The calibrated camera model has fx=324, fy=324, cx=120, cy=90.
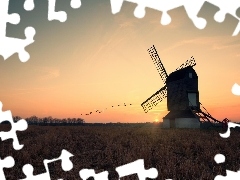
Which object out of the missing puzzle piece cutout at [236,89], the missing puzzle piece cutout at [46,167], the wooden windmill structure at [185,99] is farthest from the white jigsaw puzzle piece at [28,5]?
the wooden windmill structure at [185,99]

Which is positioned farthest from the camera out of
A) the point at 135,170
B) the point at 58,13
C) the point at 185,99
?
the point at 185,99

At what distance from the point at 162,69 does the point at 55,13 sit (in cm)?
4049

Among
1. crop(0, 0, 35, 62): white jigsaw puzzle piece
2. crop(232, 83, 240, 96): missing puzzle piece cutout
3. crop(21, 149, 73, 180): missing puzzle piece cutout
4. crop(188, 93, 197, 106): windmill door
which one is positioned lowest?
crop(21, 149, 73, 180): missing puzzle piece cutout

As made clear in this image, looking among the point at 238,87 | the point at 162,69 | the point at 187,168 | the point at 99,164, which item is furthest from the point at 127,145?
the point at 162,69

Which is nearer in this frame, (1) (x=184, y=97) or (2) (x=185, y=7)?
(2) (x=185, y=7)

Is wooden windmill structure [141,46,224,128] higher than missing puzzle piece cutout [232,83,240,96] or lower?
higher

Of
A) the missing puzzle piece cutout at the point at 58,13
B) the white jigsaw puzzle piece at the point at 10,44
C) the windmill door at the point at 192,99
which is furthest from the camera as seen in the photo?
the windmill door at the point at 192,99

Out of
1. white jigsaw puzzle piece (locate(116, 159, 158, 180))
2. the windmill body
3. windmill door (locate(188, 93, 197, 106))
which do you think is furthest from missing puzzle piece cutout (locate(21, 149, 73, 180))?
windmill door (locate(188, 93, 197, 106))

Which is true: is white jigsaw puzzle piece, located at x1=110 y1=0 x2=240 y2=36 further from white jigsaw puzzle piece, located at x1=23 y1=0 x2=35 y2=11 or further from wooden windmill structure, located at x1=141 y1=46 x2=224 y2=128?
wooden windmill structure, located at x1=141 y1=46 x2=224 y2=128

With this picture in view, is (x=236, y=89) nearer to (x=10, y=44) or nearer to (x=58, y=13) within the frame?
(x=58, y=13)

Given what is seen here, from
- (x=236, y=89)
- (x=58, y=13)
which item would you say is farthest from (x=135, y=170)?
(x=58, y=13)

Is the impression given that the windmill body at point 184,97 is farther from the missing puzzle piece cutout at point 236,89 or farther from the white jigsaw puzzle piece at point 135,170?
the white jigsaw puzzle piece at point 135,170

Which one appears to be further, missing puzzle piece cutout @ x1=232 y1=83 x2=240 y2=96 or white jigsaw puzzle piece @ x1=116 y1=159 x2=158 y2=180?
missing puzzle piece cutout @ x1=232 y1=83 x2=240 y2=96

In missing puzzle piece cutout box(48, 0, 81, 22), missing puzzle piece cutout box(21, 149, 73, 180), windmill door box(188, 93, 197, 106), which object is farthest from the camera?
windmill door box(188, 93, 197, 106)
